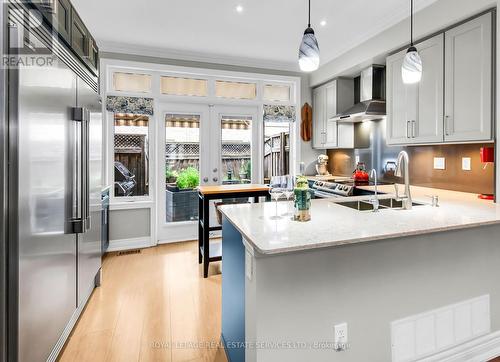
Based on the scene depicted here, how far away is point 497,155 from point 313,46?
5.74ft

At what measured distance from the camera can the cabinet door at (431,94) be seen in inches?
105

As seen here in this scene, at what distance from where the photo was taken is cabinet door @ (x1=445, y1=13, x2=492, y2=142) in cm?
228

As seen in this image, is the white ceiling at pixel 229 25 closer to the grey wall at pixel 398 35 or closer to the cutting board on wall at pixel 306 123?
the grey wall at pixel 398 35

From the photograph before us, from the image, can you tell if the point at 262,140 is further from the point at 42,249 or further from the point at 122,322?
the point at 42,249

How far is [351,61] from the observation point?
153 inches

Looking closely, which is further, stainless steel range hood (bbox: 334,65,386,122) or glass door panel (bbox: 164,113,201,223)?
glass door panel (bbox: 164,113,201,223)

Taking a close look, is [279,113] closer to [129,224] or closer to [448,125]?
[448,125]

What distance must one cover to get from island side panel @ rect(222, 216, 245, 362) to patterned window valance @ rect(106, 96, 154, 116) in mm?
2811

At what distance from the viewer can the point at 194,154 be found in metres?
4.50

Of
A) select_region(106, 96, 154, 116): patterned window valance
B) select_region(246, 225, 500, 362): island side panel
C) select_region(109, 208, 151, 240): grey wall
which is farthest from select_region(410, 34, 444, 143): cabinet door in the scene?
select_region(109, 208, 151, 240): grey wall

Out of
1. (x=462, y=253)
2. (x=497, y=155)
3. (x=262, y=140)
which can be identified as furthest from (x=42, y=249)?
(x=262, y=140)

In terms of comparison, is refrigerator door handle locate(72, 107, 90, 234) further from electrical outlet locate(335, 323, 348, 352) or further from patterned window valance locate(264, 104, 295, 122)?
patterned window valance locate(264, 104, 295, 122)

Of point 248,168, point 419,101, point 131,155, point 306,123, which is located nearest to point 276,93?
point 306,123

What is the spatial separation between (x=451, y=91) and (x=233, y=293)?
8.42 feet
